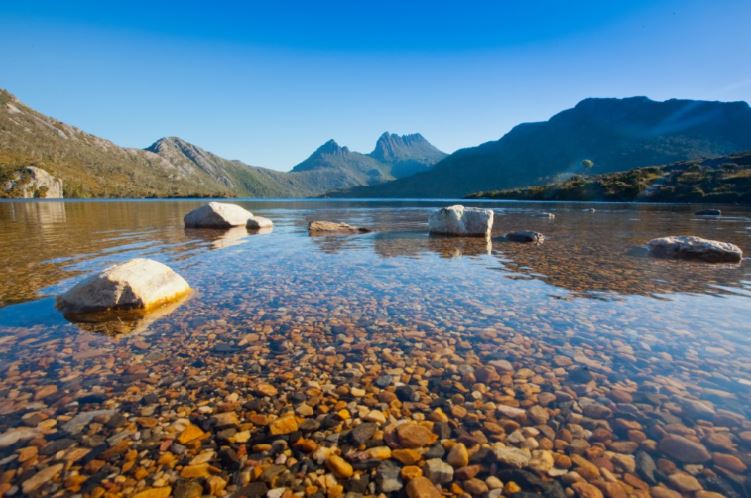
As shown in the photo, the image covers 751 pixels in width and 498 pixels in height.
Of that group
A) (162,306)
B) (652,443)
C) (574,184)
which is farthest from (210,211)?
(574,184)

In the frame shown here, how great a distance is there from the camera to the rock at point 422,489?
3.32m

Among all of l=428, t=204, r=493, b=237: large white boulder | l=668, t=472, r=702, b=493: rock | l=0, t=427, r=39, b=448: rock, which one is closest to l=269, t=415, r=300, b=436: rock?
l=0, t=427, r=39, b=448: rock

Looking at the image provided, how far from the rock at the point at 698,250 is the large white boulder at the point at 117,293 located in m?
19.5

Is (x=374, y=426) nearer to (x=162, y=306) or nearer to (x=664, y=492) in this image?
(x=664, y=492)

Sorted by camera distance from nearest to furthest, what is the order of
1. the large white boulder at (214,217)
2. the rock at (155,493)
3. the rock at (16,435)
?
the rock at (155,493)
the rock at (16,435)
the large white boulder at (214,217)

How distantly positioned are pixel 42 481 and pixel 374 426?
3271 millimetres

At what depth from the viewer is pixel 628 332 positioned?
7090mm

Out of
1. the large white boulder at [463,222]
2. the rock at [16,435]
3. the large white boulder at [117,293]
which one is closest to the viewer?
the rock at [16,435]

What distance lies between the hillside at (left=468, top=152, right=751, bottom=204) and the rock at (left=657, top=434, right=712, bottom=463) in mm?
113315

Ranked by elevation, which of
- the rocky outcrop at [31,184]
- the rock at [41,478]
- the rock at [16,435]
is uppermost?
the rocky outcrop at [31,184]

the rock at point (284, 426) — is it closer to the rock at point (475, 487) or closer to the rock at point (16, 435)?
the rock at point (475, 487)

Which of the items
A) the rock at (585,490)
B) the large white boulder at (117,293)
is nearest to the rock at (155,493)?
the rock at (585,490)

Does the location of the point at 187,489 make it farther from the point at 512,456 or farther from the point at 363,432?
the point at 512,456

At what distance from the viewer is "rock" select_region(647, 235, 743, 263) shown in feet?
48.8
